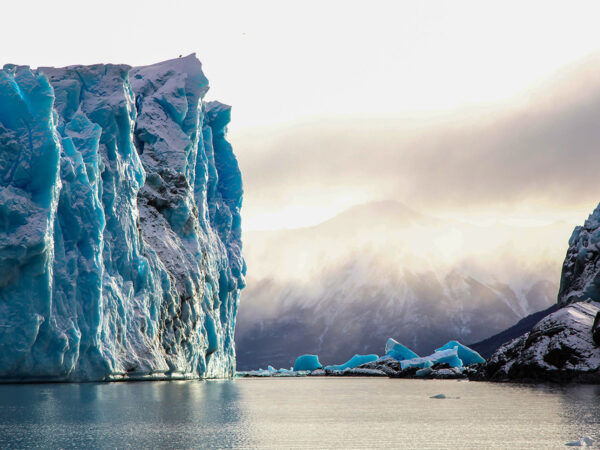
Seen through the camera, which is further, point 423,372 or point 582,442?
point 423,372

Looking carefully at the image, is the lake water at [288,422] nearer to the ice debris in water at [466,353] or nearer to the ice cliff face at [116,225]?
the ice cliff face at [116,225]

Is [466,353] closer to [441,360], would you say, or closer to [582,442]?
[441,360]

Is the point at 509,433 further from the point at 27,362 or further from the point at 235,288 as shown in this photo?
the point at 235,288

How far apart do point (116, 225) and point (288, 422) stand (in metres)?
26.0

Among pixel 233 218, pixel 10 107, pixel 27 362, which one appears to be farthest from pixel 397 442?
pixel 233 218

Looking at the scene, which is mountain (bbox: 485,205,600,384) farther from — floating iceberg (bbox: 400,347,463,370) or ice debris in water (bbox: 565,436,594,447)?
ice debris in water (bbox: 565,436,594,447)

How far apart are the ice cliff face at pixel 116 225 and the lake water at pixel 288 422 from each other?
694 centimetres

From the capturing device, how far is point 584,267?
46656 millimetres

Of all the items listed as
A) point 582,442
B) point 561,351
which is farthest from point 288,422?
point 561,351

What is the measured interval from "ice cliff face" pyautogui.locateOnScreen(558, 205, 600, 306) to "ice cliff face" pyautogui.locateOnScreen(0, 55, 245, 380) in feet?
79.5

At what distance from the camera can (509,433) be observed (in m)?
15.7

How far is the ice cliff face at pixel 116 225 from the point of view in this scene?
107ft

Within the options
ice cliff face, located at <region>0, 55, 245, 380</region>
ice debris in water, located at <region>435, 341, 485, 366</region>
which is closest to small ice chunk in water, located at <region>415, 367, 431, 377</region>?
ice debris in water, located at <region>435, 341, 485, 366</region>

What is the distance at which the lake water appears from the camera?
1411 cm
